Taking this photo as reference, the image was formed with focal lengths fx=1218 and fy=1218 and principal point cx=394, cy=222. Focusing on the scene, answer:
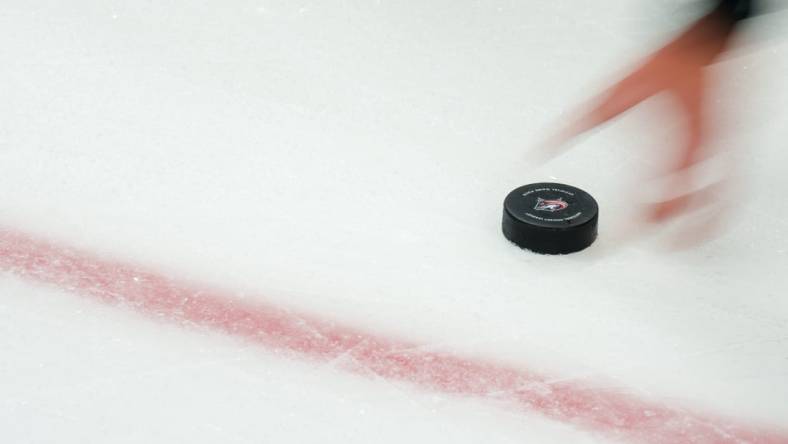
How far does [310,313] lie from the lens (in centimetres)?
226

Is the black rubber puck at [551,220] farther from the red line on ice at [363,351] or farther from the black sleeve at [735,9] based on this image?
the black sleeve at [735,9]

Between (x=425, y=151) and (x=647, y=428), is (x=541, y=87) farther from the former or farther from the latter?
(x=647, y=428)

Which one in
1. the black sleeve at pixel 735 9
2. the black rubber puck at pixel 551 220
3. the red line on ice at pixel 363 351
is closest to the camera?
the black sleeve at pixel 735 9

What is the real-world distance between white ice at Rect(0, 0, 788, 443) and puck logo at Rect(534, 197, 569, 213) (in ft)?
0.33

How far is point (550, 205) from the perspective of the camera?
7.96ft

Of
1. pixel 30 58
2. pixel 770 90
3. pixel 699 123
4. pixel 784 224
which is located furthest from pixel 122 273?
pixel 770 90

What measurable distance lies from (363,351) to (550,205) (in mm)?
523

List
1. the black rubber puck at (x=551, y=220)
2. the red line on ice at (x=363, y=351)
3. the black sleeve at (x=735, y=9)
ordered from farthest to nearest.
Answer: the black rubber puck at (x=551, y=220)
the red line on ice at (x=363, y=351)
the black sleeve at (x=735, y=9)

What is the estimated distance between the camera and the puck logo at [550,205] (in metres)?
2.41

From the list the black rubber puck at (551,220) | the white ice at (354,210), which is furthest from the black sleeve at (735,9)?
the black rubber puck at (551,220)

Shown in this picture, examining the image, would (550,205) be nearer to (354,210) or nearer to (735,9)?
(354,210)

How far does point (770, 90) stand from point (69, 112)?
1664 mm

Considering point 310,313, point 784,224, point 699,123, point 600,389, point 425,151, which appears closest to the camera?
point 699,123

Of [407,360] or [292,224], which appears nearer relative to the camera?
[407,360]
